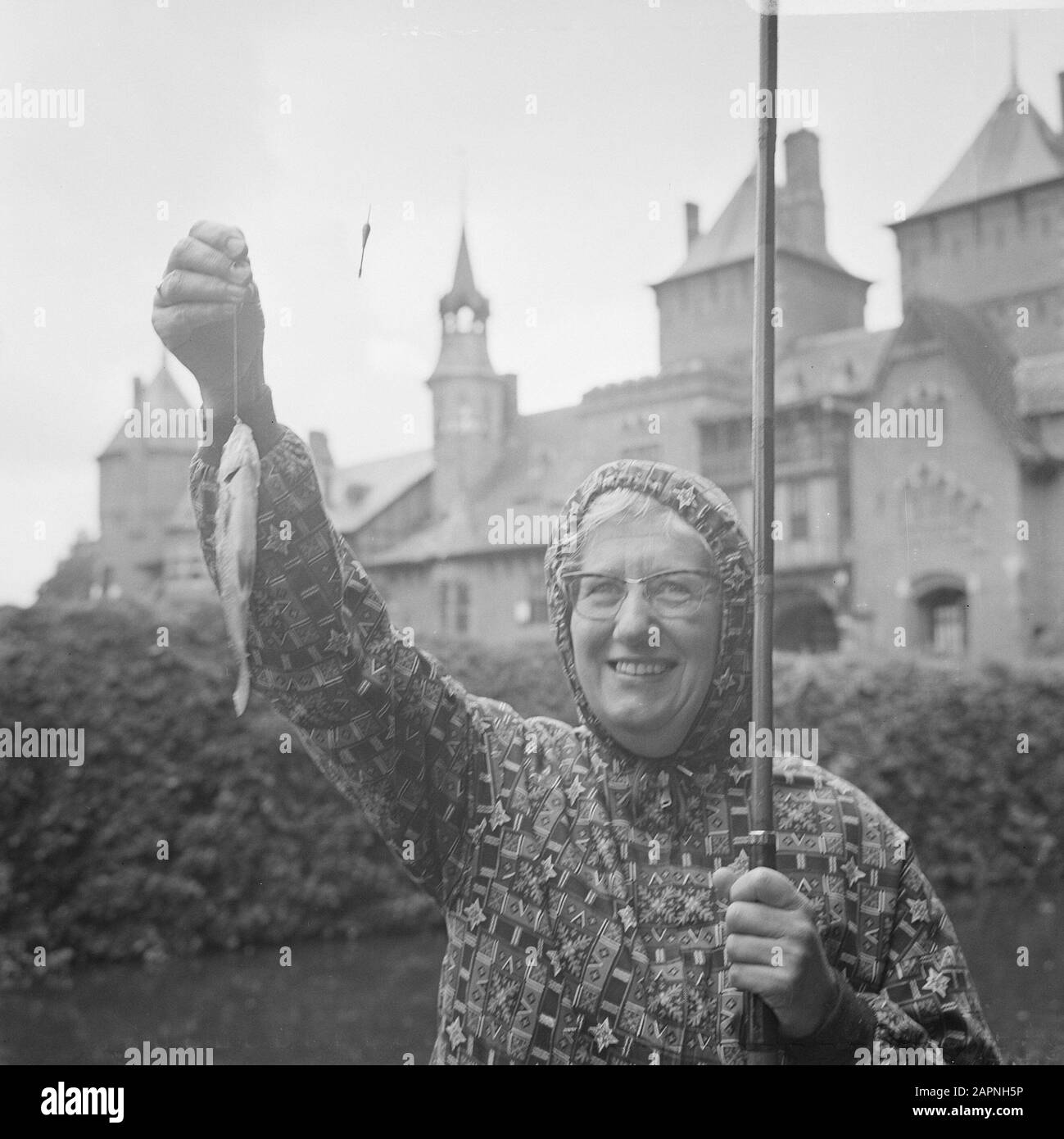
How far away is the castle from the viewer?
3035mm

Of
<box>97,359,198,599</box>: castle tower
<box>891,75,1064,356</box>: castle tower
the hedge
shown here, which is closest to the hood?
<box>97,359,198,599</box>: castle tower

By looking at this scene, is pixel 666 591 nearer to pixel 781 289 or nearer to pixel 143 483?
pixel 781 289

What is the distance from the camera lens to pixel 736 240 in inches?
113

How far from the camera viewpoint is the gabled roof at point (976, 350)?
3.21 m

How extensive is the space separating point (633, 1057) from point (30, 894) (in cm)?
302

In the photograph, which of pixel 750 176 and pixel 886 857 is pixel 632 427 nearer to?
pixel 750 176

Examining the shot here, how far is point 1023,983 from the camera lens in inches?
133

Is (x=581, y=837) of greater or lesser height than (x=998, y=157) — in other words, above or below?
below

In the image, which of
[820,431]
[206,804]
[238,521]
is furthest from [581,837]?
[206,804]

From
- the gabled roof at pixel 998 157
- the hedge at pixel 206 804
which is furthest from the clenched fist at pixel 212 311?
the hedge at pixel 206 804

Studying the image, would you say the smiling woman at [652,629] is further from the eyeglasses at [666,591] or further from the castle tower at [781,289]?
the castle tower at [781,289]

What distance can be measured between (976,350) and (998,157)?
1.73ft

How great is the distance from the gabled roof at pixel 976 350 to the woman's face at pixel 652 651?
1078mm
